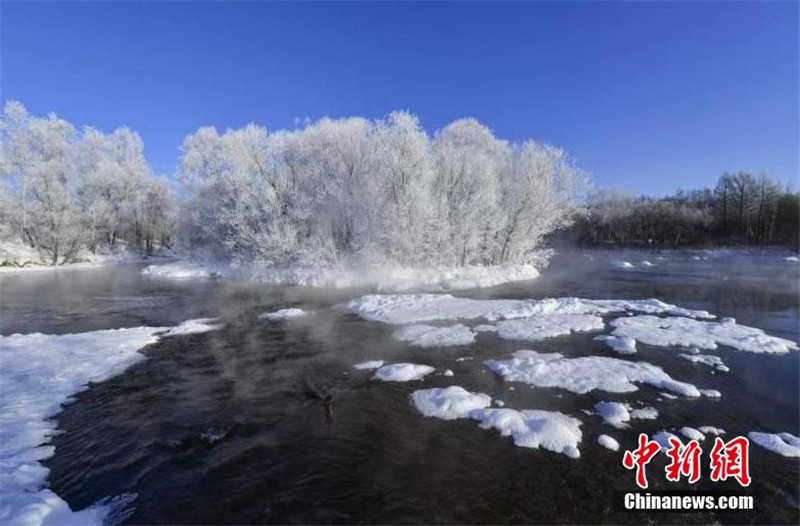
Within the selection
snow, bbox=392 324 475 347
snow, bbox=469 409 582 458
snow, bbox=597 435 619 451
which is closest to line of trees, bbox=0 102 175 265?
snow, bbox=392 324 475 347

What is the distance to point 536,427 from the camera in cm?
727

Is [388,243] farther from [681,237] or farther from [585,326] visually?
[681,237]

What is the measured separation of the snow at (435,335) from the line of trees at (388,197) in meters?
15.4

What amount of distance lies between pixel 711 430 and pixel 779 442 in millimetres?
923

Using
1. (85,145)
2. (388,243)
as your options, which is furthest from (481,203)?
(85,145)

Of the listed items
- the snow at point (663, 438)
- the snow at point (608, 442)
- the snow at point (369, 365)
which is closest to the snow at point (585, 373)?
the snow at point (663, 438)

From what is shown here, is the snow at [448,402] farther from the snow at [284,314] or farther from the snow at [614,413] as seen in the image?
the snow at [284,314]

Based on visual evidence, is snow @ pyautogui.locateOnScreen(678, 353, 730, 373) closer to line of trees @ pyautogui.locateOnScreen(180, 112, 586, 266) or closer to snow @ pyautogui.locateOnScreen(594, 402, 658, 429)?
snow @ pyautogui.locateOnScreen(594, 402, 658, 429)

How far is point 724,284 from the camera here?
26344mm

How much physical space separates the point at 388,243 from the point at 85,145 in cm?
5008

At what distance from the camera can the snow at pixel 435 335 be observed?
12.9 m

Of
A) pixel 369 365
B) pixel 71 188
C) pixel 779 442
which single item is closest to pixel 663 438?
pixel 779 442

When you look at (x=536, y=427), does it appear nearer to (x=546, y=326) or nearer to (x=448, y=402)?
(x=448, y=402)

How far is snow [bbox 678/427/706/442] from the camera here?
6.94m
